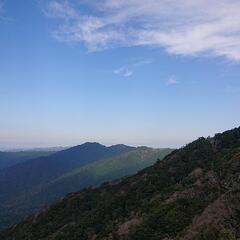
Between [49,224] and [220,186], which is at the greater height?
[220,186]

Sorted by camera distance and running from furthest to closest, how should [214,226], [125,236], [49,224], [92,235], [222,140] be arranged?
[222,140] < [49,224] < [92,235] < [125,236] < [214,226]

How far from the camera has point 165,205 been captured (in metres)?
96.9

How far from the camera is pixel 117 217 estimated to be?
373 ft

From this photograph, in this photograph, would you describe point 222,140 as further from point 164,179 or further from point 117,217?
point 117,217

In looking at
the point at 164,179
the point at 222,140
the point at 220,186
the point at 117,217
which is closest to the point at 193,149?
the point at 222,140

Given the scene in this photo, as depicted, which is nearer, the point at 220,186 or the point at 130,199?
the point at 220,186

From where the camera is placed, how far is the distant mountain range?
77.2 m

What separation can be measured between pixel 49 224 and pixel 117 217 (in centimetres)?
2859

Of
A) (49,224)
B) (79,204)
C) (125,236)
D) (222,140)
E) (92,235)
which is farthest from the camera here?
(222,140)

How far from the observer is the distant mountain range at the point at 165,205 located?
3041 inches

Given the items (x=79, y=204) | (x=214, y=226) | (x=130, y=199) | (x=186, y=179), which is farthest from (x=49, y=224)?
(x=214, y=226)

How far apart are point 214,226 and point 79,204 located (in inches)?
3134

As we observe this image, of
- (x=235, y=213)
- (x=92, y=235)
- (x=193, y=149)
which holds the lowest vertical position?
(x=92, y=235)

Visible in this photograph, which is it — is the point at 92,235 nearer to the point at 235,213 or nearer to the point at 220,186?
the point at 220,186
